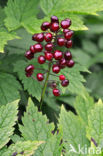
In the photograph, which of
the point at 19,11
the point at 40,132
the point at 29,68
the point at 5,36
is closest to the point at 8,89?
the point at 29,68

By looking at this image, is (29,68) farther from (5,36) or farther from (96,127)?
(96,127)

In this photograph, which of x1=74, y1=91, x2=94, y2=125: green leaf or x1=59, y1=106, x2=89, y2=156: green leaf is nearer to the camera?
x1=59, y1=106, x2=89, y2=156: green leaf

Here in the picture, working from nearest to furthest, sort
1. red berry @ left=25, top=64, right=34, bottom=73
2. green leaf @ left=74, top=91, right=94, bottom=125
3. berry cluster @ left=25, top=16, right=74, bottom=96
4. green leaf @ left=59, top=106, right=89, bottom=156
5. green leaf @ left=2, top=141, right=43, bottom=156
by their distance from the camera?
green leaf @ left=2, top=141, right=43, bottom=156
green leaf @ left=59, top=106, right=89, bottom=156
berry cluster @ left=25, top=16, right=74, bottom=96
red berry @ left=25, top=64, right=34, bottom=73
green leaf @ left=74, top=91, right=94, bottom=125

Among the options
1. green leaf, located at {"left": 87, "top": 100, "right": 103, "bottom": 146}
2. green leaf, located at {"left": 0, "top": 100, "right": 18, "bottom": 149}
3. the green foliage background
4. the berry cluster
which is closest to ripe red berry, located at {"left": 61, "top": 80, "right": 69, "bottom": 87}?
the berry cluster

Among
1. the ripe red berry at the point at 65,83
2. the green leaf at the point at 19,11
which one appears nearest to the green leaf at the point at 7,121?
the ripe red berry at the point at 65,83

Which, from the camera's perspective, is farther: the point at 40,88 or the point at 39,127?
the point at 40,88

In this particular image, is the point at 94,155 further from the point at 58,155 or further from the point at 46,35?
the point at 46,35

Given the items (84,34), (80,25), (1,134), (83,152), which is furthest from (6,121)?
(84,34)

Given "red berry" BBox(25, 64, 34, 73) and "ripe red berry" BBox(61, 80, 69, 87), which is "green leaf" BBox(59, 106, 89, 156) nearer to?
"ripe red berry" BBox(61, 80, 69, 87)
